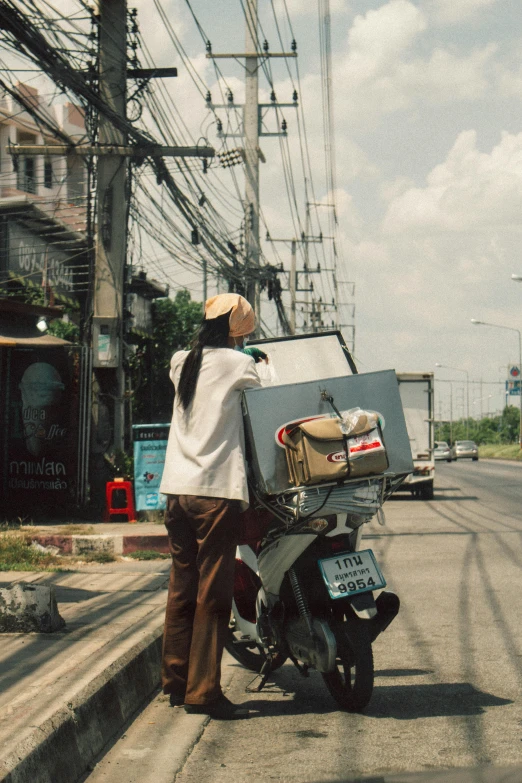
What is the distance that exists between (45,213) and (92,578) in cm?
1725

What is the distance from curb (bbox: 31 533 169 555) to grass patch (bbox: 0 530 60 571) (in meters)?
0.32

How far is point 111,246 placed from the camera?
13.8 metres

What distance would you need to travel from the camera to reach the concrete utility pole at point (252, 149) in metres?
22.4

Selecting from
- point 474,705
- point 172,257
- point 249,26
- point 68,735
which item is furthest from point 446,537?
point 249,26

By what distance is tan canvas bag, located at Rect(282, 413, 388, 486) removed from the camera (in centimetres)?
414

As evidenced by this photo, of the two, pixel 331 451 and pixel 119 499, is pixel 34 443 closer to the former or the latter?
pixel 119 499

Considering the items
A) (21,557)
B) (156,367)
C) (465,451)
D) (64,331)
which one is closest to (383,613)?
(21,557)

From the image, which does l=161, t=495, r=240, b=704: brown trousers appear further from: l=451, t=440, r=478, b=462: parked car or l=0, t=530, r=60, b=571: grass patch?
l=451, t=440, r=478, b=462: parked car

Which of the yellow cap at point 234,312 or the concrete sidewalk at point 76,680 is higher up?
the yellow cap at point 234,312

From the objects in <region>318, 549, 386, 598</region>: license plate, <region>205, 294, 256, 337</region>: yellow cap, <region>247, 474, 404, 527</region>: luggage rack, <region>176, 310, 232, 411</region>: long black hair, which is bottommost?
<region>318, 549, 386, 598</region>: license plate

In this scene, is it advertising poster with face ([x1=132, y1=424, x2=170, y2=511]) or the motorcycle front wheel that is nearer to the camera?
the motorcycle front wheel

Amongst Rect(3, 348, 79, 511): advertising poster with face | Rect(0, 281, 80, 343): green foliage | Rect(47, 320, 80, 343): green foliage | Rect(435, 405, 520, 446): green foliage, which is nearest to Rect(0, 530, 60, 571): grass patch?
Rect(3, 348, 79, 511): advertising poster with face

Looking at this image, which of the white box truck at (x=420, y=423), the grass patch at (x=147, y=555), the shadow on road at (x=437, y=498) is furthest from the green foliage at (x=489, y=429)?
the grass patch at (x=147, y=555)

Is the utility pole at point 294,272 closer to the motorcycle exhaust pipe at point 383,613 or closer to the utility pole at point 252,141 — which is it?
the utility pole at point 252,141
